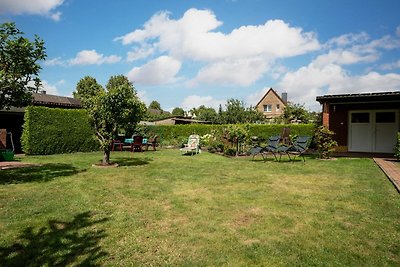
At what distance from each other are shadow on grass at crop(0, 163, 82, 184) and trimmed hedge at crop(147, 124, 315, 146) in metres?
12.7

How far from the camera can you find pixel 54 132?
1538 centimetres

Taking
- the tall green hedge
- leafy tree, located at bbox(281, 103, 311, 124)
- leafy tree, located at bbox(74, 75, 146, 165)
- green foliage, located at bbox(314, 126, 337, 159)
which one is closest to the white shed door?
green foliage, located at bbox(314, 126, 337, 159)

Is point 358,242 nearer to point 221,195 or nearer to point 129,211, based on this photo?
point 221,195

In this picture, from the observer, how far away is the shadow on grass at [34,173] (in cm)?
764

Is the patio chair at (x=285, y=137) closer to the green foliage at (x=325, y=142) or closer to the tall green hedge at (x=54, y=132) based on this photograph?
the green foliage at (x=325, y=142)

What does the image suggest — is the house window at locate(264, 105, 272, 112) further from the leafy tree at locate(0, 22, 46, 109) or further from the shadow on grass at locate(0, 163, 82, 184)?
the leafy tree at locate(0, 22, 46, 109)

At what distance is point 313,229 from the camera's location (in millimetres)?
4098

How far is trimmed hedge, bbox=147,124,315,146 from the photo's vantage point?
1927 cm

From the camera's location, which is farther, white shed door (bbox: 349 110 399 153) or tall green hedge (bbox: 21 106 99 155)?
white shed door (bbox: 349 110 399 153)

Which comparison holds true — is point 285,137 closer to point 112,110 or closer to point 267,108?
point 112,110

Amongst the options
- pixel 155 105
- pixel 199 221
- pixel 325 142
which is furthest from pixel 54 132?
pixel 155 105

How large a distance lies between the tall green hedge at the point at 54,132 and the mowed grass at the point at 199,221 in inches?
299

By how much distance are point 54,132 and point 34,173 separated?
7372 millimetres

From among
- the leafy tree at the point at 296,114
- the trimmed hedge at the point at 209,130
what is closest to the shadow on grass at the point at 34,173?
the trimmed hedge at the point at 209,130
